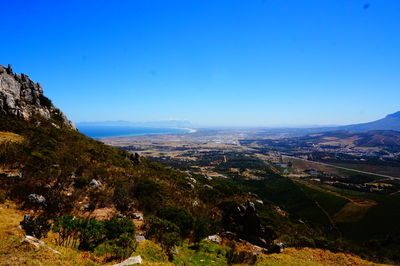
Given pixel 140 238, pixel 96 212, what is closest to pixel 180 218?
pixel 140 238

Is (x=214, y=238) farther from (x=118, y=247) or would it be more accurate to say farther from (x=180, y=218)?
(x=118, y=247)

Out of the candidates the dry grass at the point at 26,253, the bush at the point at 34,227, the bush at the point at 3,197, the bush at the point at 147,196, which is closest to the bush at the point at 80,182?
the bush at the point at 147,196

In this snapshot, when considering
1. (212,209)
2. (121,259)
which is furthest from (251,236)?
(121,259)

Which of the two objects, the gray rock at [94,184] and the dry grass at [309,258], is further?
the gray rock at [94,184]

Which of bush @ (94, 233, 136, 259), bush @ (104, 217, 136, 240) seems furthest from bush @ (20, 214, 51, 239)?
bush @ (104, 217, 136, 240)

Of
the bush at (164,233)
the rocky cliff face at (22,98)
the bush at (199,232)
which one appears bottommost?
the bush at (199,232)

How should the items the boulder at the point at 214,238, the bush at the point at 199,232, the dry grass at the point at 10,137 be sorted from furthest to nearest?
the dry grass at the point at 10,137, the boulder at the point at 214,238, the bush at the point at 199,232

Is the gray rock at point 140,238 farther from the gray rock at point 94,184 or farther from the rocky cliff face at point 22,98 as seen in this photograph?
the rocky cliff face at point 22,98

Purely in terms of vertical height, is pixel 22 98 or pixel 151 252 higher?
pixel 22 98

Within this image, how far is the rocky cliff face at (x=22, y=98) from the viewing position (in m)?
35.7

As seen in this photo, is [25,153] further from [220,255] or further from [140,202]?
[220,255]

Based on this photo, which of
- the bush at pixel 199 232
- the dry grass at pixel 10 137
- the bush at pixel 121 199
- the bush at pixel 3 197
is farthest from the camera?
the dry grass at pixel 10 137

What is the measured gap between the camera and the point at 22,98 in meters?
42.9

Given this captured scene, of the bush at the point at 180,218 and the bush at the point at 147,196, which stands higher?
the bush at the point at 147,196
